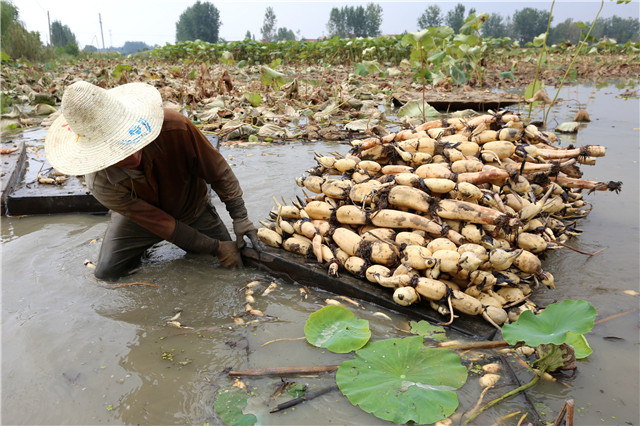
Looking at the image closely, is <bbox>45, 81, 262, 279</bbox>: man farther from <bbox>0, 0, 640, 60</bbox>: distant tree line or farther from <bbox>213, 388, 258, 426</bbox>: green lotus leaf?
<bbox>0, 0, 640, 60</bbox>: distant tree line

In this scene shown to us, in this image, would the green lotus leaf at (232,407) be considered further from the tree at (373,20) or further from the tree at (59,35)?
the tree at (373,20)

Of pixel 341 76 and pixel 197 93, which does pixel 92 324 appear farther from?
pixel 341 76

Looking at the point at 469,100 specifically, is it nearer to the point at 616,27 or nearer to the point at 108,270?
the point at 108,270

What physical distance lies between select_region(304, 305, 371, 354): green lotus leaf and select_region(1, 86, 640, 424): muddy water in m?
0.06

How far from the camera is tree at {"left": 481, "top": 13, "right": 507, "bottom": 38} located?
71225 mm

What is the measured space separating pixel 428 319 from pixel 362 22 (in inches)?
3143

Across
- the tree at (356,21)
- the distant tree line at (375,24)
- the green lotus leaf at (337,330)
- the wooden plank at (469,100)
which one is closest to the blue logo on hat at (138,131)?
the green lotus leaf at (337,330)

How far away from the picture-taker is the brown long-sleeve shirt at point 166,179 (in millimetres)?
2506

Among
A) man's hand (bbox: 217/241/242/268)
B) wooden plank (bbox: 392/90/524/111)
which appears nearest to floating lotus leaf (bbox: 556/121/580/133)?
wooden plank (bbox: 392/90/524/111)

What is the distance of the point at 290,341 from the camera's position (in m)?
2.09

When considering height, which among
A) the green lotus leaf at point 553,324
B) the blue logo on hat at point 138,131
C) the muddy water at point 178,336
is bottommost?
the muddy water at point 178,336

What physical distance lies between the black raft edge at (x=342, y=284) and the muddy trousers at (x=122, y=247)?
0.69 meters

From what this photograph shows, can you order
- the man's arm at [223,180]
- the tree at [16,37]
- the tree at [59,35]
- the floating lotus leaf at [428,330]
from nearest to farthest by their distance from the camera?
the floating lotus leaf at [428,330] < the man's arm at [223,180] < the tree at [16,37] < the tree at [59,35]

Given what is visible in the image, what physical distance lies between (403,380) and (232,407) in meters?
0.68
